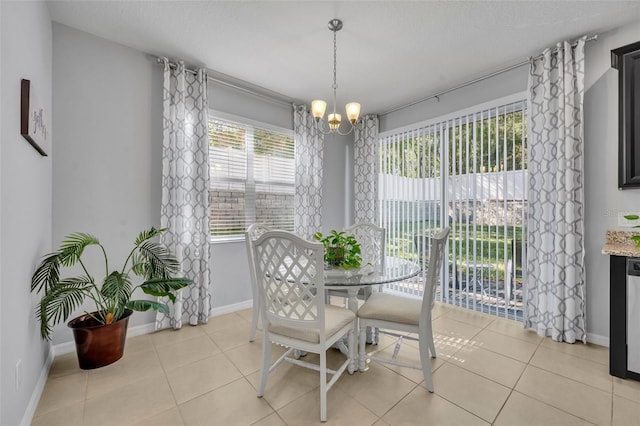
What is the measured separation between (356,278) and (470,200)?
205 cm

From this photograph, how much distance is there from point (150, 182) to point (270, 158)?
1.41m

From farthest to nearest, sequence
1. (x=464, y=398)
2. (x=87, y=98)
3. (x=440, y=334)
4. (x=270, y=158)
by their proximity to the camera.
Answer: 1. (x=270, y=158)
2. (x=440, y=334)
3. (x=87, y=98)
4. (x=464, y=398)

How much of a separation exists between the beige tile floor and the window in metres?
1.41

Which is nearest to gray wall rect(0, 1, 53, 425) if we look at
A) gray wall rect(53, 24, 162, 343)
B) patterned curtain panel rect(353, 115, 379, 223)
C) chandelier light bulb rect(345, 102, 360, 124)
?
gray wall rect(53, 24, 162, 343)

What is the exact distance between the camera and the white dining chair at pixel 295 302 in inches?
62.6

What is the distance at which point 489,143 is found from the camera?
3104mm

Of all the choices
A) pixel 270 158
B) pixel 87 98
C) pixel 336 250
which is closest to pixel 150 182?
pixel 87 98

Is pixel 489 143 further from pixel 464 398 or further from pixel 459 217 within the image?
pixel 464 398

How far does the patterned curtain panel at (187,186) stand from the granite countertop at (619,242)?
3377 millimetres

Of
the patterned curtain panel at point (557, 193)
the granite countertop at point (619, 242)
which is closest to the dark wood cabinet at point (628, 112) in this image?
the patterned curtain panel at point (557, 193)

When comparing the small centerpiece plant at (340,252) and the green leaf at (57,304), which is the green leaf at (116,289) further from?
the small centerpiece plant at (340,252)

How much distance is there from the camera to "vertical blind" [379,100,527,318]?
2961 mm

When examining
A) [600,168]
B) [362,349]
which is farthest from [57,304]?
[600,168]

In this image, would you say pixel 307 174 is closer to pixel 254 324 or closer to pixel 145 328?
pixel 254 324
